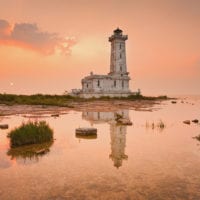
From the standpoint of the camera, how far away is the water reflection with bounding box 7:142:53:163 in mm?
11148

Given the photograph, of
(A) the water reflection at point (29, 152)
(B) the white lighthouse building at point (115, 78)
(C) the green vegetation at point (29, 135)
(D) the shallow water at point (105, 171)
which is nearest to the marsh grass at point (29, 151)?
(A) the water reflection at point (29, 152)

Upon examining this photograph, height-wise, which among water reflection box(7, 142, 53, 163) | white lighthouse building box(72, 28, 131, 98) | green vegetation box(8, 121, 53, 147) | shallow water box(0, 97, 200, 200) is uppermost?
white lighthouse building box(72, 28, 131, 98)

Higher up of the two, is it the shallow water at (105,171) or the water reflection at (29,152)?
the water reflection at (29,152)

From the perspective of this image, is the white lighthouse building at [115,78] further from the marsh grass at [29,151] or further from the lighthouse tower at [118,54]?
the marsh grass at [29,151]

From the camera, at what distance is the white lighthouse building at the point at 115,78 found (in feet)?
235

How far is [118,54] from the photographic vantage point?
75688 millimetres

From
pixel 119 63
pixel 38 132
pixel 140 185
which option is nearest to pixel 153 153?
pixel 140 185

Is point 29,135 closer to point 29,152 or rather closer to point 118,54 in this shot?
point 29,152

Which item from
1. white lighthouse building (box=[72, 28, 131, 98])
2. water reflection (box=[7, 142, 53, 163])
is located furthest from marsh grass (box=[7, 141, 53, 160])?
white lighthouse building (box=[72, 28, 131, 98])

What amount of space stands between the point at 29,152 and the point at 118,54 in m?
65.9

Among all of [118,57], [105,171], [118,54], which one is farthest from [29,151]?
[118,54]

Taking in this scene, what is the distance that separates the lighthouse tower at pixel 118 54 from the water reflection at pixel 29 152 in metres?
63.3

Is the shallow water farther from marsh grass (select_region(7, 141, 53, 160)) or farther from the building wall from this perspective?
the building wall

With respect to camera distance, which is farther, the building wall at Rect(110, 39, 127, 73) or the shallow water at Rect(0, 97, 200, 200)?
the building wall at Rect(110, 39, 127, 73)
